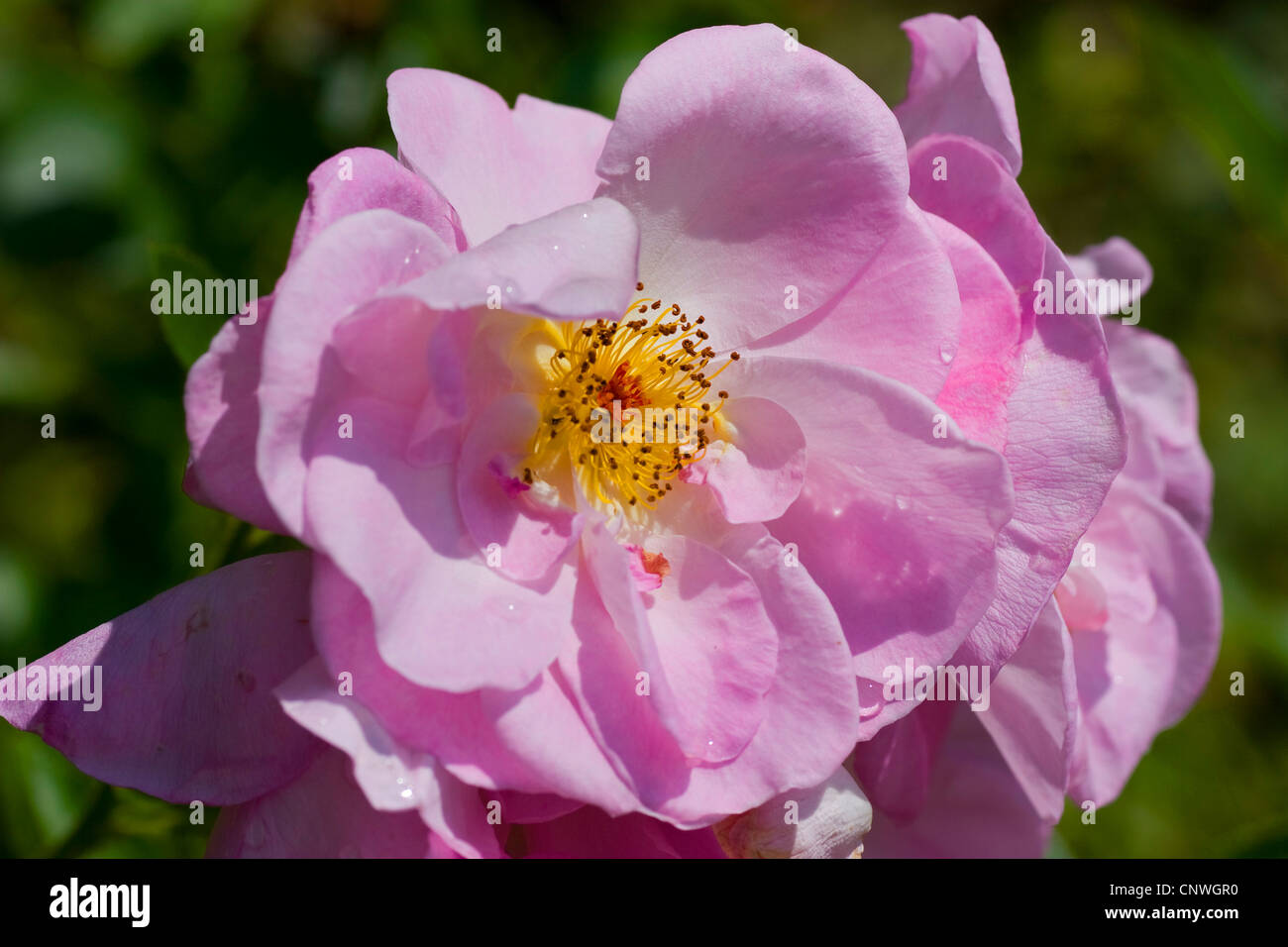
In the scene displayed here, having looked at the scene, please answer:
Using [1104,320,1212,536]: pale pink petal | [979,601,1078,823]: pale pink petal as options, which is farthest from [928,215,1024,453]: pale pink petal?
[1104,320,1212,536]: pale pink petal

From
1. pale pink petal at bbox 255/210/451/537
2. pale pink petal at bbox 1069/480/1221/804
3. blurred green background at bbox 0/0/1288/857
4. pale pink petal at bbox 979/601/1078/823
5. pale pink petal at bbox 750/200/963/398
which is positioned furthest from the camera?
blurred green background at bbox 0/0/1288/857

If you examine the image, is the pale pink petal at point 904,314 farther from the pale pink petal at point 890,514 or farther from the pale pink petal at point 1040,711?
the pale pink petal at point 1040,711

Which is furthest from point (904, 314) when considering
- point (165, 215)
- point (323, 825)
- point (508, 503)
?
point (165, 215)

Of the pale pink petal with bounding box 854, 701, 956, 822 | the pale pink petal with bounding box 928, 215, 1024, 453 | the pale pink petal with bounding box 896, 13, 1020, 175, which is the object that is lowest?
the pale pink petal with bounding box 854, 701, 956, 822

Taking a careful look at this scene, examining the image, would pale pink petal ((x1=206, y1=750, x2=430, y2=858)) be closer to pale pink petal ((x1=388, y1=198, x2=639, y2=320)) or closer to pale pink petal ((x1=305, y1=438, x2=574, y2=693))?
pale pink petal ((x1=305, y1=438, x2=574, y2=693))

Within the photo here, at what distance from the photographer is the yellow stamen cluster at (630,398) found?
1452 mm

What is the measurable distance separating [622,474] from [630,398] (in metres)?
0.09

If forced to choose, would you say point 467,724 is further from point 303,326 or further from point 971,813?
point 971,813

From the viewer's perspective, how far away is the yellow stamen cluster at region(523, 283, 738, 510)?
1452mm

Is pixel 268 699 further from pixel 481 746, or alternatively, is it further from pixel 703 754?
pixel 703 754

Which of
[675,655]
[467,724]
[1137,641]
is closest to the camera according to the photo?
[467,724]

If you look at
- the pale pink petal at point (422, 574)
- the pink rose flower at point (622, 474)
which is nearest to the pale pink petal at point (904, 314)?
the pink rose flower at point (622, 474)

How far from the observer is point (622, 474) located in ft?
4.87
